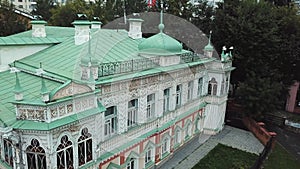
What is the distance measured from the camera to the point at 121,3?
31047mm

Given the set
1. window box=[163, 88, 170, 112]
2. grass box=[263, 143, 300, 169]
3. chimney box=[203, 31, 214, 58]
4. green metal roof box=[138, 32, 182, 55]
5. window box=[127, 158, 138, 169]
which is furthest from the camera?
chimney box=[203, 31, 214, 58]

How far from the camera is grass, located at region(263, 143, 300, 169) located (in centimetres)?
1319

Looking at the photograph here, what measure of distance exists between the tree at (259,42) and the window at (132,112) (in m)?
9.90

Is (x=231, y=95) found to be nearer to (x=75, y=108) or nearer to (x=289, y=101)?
(x=289, y=101)

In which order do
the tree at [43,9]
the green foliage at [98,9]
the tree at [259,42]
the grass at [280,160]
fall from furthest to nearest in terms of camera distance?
the tree at [43,9] < the green foliage at [98,9] < the tree at [259,42] < the grass at [280,160]

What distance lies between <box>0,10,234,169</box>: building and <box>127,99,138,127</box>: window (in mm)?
37

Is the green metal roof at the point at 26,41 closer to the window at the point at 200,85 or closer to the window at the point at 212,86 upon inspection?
the window at the point at 200,85

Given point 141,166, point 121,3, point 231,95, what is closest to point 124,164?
point 141,166

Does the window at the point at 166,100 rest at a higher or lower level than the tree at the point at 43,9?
lower

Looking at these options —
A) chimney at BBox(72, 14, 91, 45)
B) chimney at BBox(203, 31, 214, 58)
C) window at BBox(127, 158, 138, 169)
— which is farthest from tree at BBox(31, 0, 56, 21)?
window at BBox(127, 158, 138, 169)

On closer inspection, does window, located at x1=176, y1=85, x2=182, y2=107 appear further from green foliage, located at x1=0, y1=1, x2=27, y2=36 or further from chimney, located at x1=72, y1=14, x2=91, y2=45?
green foliage, located at x1=0, y1=1, x2=27, y2=36

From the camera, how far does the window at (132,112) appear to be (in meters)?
9.85

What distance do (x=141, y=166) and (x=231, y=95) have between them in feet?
44.8

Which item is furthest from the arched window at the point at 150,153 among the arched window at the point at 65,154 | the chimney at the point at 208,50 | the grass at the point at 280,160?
the chimney at the point at 208,50
